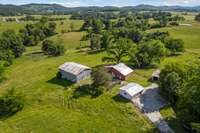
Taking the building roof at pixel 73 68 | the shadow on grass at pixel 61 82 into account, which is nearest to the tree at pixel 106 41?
the building roof at pixel 73 68

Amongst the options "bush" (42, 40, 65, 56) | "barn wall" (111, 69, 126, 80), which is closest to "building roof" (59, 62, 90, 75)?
"barn wall" (111, 69, 126, 80)

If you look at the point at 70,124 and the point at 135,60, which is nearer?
the point at 70,124

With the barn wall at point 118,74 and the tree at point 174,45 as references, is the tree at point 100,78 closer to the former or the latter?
the barn wall at point 118,74

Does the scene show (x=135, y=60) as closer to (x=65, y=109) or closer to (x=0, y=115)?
(x=65, y=109)

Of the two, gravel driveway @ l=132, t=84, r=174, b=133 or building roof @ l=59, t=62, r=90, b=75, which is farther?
building roof @ l=59, t=62, r=90, b=75

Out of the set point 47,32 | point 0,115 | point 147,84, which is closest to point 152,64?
point 147,84

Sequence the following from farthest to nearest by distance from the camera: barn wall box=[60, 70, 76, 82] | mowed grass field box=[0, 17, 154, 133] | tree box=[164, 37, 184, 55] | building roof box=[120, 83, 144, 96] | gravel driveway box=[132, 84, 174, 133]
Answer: tree box=[164, 37, 184, 55], barn wall box=[60, 70, 76, 82], building roof box=[120, 83, 144, 96], mowed grass field box=[0, 17, 154, 133], gravel driveway box=[132, 84, 174, 133]

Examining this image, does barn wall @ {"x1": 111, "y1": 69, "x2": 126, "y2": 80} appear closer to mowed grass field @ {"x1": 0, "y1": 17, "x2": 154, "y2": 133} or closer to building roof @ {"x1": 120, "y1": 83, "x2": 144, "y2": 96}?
mowed grass field @ {"x1": 0, "y1": 17, "x2": 154, "y2": 133}
